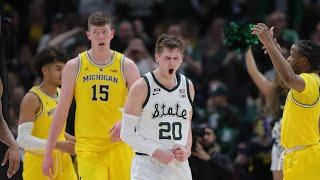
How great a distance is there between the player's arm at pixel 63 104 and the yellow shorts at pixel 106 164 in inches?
11.8

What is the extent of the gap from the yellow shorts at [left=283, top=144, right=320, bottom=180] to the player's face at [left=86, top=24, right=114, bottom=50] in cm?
212

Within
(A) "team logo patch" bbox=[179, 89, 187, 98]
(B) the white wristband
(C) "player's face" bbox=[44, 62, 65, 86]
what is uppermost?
(C) "player's face" bbox=[44, 62, 65, 86]

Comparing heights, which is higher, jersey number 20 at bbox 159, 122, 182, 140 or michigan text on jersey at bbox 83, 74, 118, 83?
michigan text on jersey at bbox 83, 74, 118, 83

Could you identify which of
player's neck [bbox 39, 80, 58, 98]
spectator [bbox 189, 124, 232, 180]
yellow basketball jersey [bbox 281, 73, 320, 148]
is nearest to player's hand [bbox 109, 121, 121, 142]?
player's neck [bbox 39, 80, 58, 98]

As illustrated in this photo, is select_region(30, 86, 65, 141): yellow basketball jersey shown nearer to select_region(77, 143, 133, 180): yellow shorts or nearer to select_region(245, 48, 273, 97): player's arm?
select_region(77, 143, 133, 180): yellow shorts

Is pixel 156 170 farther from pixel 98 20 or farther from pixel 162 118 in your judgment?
pixel 98 20

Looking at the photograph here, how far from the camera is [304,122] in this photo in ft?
28.1

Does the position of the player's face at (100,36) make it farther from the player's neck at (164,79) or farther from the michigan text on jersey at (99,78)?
the player's neck at (164,79)

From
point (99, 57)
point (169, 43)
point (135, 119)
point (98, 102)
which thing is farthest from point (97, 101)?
point (169, 43)

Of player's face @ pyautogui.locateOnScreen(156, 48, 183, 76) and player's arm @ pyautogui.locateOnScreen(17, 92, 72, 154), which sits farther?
player's arm @ pyautogui.locateOnScreen(17, 92, 72, 154)

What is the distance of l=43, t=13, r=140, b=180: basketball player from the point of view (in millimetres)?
8930

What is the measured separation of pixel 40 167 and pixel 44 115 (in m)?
0.53

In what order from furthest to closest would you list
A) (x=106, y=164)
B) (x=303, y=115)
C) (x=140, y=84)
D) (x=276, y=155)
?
1. (x=276, y=155)
2. (x=106, y=164)
3. (x=303, y=115)
4. (x=140, y=84)

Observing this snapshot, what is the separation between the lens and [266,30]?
822cm
